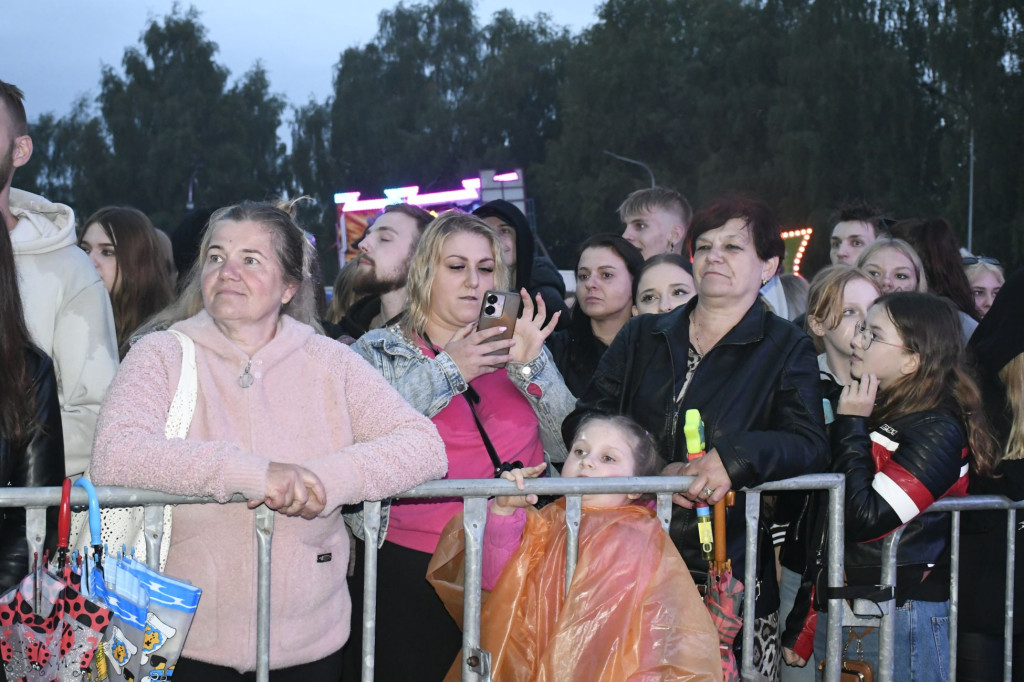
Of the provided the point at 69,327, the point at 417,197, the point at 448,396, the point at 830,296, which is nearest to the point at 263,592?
the point at 448,396

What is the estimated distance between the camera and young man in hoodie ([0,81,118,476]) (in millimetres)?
3541

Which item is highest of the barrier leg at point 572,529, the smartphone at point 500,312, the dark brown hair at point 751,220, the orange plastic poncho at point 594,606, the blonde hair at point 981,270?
the blonde hair at point 981,270

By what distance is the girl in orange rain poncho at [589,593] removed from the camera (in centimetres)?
295

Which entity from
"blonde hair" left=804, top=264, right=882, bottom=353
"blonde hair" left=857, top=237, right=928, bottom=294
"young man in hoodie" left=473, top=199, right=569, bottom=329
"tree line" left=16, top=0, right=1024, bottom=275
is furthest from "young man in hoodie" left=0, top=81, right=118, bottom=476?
"tree line" left=16, top=0, right=1024, bottom=275

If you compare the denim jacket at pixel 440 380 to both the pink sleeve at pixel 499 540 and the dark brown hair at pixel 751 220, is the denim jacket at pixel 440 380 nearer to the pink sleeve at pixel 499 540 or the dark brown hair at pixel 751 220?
the pink sleeve at pixel 499 540

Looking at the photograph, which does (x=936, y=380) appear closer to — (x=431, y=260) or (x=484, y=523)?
(x=484, y=523)

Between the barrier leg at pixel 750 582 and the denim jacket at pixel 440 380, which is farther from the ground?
the denim jacket at pixel 440 380

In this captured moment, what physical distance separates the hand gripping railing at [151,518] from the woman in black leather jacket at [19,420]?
0.14 meters

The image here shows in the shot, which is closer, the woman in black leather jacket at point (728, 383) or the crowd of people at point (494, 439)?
the crowd of people at point (494, 439)

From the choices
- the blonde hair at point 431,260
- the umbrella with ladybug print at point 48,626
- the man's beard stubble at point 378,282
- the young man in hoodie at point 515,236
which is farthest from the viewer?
the young man in hoodie at point 515,236

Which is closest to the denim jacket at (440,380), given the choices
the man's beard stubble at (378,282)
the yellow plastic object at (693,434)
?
the yellow plastic object at (693,434)

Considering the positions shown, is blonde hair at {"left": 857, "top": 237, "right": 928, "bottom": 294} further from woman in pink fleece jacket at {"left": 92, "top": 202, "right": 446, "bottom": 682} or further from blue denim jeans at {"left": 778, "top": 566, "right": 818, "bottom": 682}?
woman in pink fleece jacket at {"left": 92, "top": 202, "right": 446, "bottom": 682}

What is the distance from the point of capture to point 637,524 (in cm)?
319

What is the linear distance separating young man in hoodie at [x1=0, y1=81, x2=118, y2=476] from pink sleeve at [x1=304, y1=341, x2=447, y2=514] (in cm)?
86
